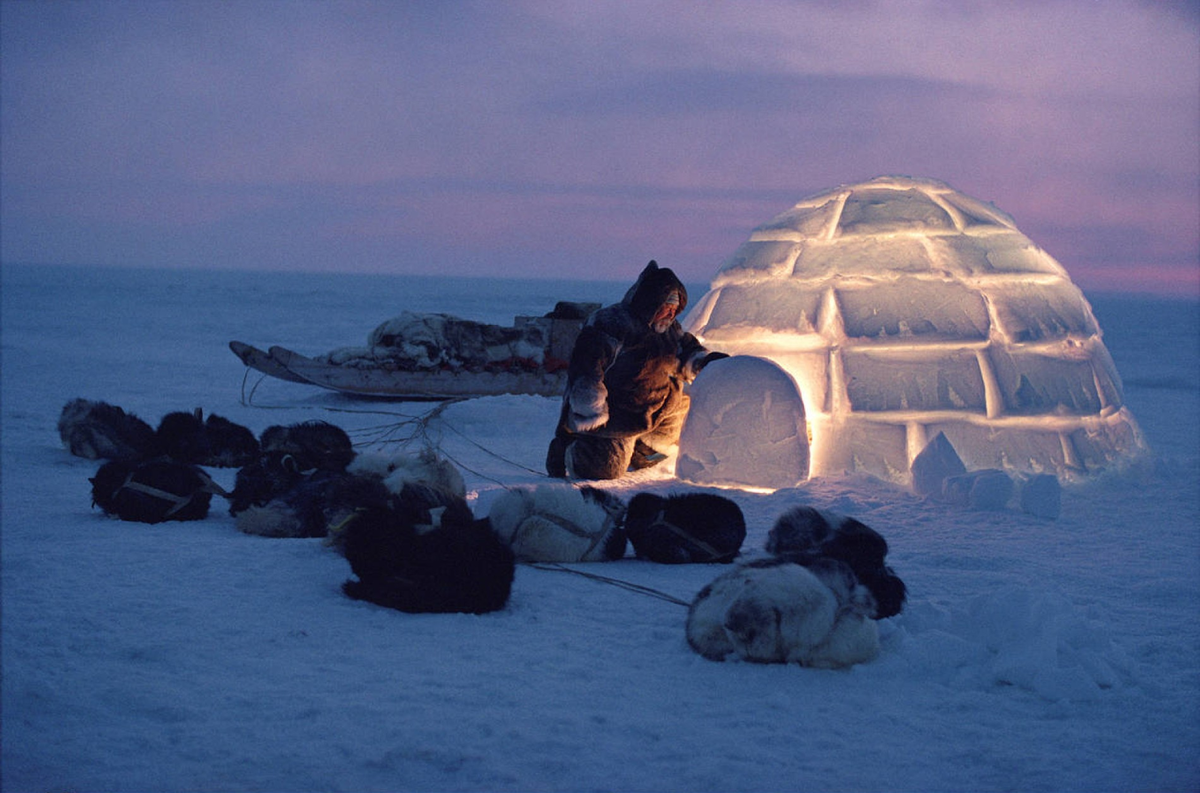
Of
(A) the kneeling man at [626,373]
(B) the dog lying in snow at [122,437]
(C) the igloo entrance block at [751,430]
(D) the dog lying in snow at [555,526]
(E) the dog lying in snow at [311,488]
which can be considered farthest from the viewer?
(B) the dog lying in snow at [122,437]

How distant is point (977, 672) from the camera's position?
2.83m

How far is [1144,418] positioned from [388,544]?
10154 millimetres

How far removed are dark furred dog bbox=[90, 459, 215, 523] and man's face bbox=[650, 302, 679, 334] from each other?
110 inches

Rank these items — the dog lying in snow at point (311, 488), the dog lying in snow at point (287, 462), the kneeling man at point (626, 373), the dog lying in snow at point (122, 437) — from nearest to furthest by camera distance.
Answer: the dog lying in snow at point (311, 488) < the dog lying in snow at point (287, 462) < the kneeling man at point (626, 373) < the dog lying in snow at point (122, 437)

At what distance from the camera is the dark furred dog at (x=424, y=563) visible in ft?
10.6

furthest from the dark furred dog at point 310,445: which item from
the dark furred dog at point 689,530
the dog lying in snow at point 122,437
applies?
the dark furred dog at point 689,530

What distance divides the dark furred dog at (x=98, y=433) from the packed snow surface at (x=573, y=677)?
58.8 inches

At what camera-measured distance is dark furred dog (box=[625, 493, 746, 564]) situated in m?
4.04

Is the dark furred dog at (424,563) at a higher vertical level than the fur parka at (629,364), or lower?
lower

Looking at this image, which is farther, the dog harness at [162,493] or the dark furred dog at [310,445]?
the dark furred dog at [310,445]

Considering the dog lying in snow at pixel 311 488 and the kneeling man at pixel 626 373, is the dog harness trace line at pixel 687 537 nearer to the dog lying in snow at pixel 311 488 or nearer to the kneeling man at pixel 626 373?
the dog lying in snow at pixel 311 488

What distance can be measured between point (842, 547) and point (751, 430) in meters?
2.05

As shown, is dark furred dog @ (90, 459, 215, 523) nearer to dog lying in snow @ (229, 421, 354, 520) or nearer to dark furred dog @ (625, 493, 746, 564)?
dog lying in snow @ (229, 421, 354, 520)

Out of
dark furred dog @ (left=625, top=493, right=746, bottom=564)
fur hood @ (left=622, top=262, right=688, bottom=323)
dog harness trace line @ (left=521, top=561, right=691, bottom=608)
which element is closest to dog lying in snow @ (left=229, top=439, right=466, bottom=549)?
dog harness trace line @ (left=521, top=561, right=691, bottom=608)
